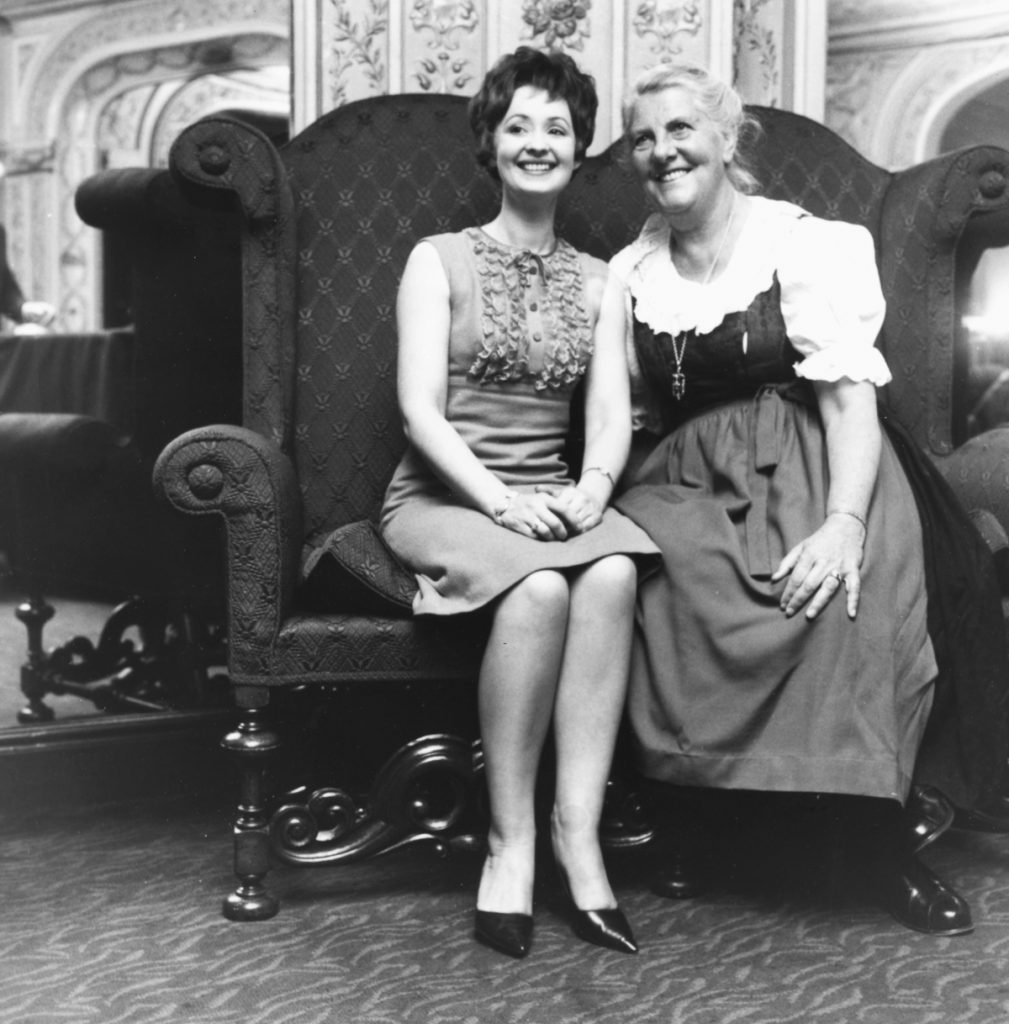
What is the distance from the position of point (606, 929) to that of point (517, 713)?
343mm

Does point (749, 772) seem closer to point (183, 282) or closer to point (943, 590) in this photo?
point (943, 590)

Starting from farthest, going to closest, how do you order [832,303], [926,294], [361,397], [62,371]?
[62,371] → [926,294] → [361,397] → [832,303]

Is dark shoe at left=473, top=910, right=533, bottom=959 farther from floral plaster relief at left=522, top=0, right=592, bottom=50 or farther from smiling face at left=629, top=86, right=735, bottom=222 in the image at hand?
floral plaster relief at left=522, top=0, right=592, bottom=50

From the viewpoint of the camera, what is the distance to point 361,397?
2.62 metres

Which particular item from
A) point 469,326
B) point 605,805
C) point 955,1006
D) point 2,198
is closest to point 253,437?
point 469,326

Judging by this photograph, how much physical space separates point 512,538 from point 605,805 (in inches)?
19.5

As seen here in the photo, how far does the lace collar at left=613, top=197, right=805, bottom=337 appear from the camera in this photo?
228 centimetres

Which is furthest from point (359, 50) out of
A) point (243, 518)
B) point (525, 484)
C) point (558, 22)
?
point (243, 518)

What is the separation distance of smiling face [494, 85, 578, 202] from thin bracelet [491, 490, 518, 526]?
0.56 meters

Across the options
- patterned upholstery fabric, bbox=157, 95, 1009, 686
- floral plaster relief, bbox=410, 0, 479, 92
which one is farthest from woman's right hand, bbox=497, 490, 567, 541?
floral plaster relief, bbox=410, 0, 479, 92

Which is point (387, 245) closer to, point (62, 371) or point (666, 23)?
point (666, 23)

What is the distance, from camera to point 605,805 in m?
2.19

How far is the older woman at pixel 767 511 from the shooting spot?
76.4 inches

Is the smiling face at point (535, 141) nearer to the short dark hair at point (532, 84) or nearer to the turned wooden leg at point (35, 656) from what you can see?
the short dark hair at point (532, 84)
